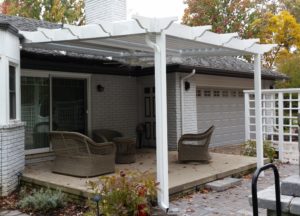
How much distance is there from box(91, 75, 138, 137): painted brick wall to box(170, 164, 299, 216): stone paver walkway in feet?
16.3

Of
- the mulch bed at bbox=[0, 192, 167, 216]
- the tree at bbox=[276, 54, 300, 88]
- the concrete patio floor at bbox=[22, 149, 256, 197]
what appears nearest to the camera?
the mulch bed at bbox=[0, 192, 167, 216]

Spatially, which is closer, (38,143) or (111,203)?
(111,203)

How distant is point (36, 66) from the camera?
917 cm

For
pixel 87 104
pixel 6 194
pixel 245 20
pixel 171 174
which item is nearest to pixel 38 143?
pixel 87 104

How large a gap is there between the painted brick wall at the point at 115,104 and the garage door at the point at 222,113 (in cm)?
249

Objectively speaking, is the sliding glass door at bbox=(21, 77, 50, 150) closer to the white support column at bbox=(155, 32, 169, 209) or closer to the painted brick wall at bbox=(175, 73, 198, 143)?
the painted brick wall at bbox=(175, 73, 198, 143)

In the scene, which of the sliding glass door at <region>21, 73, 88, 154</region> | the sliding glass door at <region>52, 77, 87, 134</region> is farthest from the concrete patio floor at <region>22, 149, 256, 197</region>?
the sliding glass door at <region>52, 77, 87, 134</region>

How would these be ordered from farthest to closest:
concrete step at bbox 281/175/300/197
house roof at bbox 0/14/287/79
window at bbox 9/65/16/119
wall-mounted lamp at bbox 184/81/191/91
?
wall-mounted lamp at bbox 184/81/191/91, house roof at bbox 0/14/287/79, window at bbox 9/65/16/119, concrete step at bbox 281/175/300/197

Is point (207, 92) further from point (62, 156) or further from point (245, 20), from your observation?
point (245, 20)

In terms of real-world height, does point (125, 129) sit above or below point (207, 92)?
below

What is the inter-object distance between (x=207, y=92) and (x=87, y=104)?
195 inches

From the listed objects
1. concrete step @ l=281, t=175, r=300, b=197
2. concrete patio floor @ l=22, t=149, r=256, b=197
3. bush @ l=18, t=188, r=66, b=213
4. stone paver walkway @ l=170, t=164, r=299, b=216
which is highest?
concrete step @ l=281, t=175, r=300, b=197

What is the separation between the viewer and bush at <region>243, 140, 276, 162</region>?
1063 cm

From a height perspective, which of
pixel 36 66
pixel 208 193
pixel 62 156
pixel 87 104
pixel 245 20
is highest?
pixel 245 20
